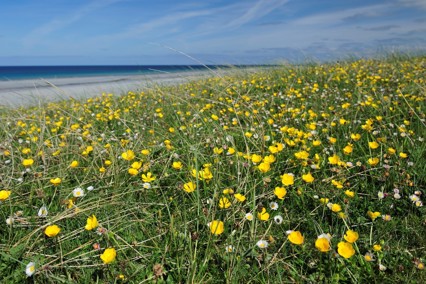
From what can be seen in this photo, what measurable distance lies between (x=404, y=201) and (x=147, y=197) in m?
1.60

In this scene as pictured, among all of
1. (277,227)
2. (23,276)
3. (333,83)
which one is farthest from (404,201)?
(333,83)

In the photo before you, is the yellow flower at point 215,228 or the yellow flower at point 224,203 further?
the yellow flower at point 224,203

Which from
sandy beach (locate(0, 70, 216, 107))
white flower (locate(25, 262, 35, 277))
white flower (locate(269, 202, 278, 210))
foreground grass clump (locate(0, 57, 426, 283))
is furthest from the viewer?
sandy beach (locate(0, 70, 216, 107))

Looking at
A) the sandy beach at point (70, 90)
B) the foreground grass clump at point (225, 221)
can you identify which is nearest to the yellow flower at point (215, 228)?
the foreground grass clump at point (225, 221)

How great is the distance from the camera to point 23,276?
1.42 metres

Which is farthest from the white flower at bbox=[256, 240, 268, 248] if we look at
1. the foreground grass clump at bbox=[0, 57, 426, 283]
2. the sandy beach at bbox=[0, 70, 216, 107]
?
the sandy beach at bbox=[0, 70, 216, 107]

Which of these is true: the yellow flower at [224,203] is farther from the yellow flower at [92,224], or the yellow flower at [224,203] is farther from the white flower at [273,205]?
the yellow flower at [92,224]

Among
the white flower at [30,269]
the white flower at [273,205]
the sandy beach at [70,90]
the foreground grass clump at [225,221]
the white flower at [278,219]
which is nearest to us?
the white flower at [30,269]

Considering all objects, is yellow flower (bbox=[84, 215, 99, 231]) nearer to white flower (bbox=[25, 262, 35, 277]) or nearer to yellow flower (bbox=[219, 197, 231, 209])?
white flower (bbox=[25, 262, 35, 277])

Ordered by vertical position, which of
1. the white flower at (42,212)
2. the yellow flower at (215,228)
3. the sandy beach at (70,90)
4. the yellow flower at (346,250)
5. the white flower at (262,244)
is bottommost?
the white flower at (262,244)

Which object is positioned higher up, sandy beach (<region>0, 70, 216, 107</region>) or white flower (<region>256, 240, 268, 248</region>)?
sandy beach (<region>0, 70, 216, 107</region>)

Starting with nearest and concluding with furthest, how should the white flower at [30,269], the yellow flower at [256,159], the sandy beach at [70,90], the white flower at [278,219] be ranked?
the white flower at [30,269] → the white flower at [278,219] → the yellow flower at [256,159] → the sandy beach at [70,90]

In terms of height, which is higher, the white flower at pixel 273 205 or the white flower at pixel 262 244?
the white flower at pixel 273 205

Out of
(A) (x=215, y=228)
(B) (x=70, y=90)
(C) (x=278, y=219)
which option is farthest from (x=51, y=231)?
(B) (x=70, y=90)
